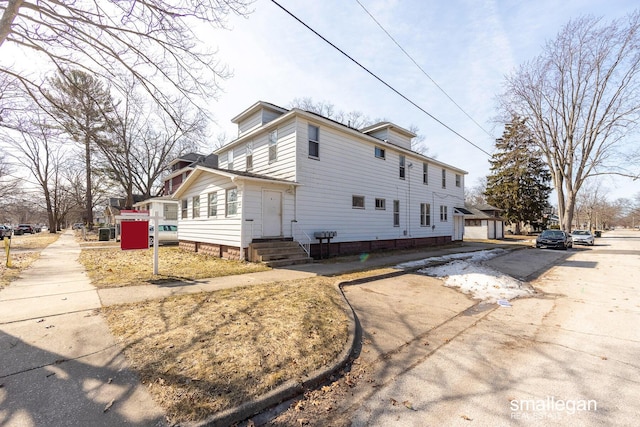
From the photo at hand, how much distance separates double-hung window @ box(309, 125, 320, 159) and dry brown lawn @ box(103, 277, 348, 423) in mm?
8033

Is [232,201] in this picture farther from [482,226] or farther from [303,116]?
[482,226]

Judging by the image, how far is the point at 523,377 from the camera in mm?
3246

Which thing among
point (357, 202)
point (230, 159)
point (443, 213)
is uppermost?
point (230, 159)

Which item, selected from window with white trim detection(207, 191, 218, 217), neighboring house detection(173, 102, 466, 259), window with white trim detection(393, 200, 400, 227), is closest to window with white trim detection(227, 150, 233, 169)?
neighboring house detection(173, 102, 466, 259)

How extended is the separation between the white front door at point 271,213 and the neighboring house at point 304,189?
4 centimetres

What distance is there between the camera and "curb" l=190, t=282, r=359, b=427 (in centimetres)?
236

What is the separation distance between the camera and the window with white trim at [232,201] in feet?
37.2

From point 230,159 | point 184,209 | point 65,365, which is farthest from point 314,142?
point 65,365

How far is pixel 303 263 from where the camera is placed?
35.3ft

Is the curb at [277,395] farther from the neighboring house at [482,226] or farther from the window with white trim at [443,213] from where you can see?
the neighboring house at [482,226]

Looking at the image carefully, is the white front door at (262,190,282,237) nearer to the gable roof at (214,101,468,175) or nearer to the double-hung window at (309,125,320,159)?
the double-hung window at (309,125,320,159)

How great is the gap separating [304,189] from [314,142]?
2222 mm

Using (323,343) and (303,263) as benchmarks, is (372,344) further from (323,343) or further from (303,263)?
(303,263)

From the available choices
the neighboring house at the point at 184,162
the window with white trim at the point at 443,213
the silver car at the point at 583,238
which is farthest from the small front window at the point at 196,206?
the silver car at the point at 583,238
